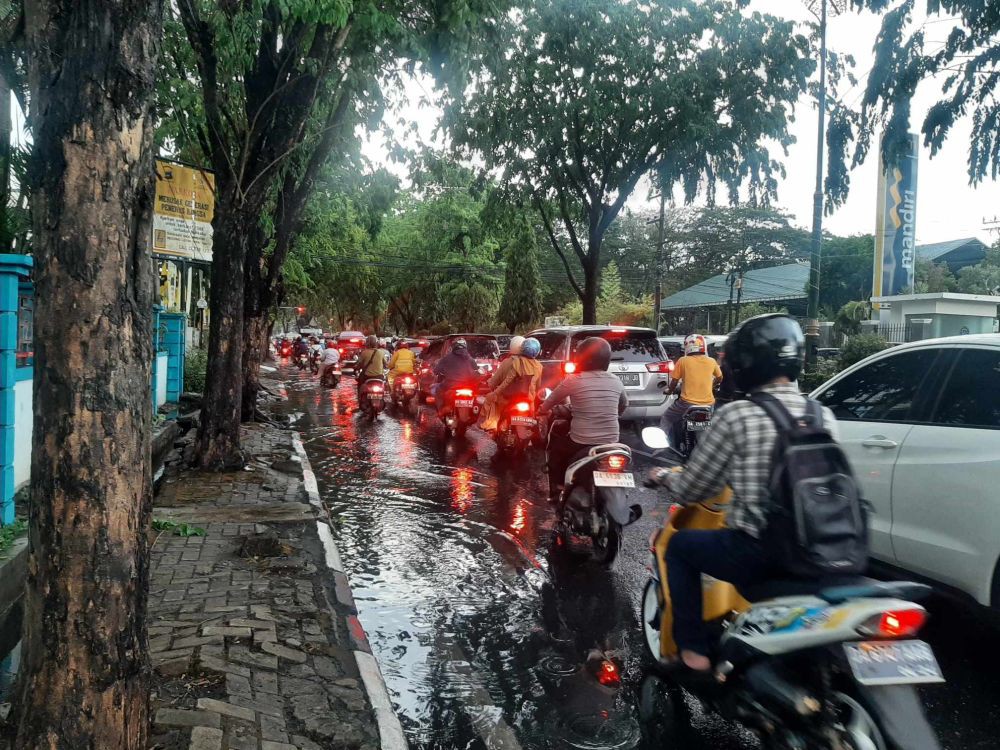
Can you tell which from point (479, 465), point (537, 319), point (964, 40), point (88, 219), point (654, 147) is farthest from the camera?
point (537, 319)

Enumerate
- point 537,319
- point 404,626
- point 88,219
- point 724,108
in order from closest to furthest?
point 88,219 < point 404,626 < point 724,108 < point 537,319

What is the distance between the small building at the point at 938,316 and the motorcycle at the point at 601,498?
20.5 m

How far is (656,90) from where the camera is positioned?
19.5 meters

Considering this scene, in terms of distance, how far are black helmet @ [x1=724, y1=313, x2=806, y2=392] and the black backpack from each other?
300mm

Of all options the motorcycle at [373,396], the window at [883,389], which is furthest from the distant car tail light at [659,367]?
the window at [883,389]

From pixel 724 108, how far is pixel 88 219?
64.5ft

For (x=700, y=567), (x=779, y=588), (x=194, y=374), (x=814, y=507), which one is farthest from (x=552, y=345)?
(x=814, y=507)

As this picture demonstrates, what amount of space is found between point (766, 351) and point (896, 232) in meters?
29.3

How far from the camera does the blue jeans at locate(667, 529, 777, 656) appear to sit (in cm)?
311

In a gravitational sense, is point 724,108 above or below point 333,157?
above

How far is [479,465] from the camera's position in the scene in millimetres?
11273

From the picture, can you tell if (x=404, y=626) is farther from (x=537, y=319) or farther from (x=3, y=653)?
(x=537, y=319)

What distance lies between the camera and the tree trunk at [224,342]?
9.77 meters

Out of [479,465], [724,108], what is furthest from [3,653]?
[724,108]
